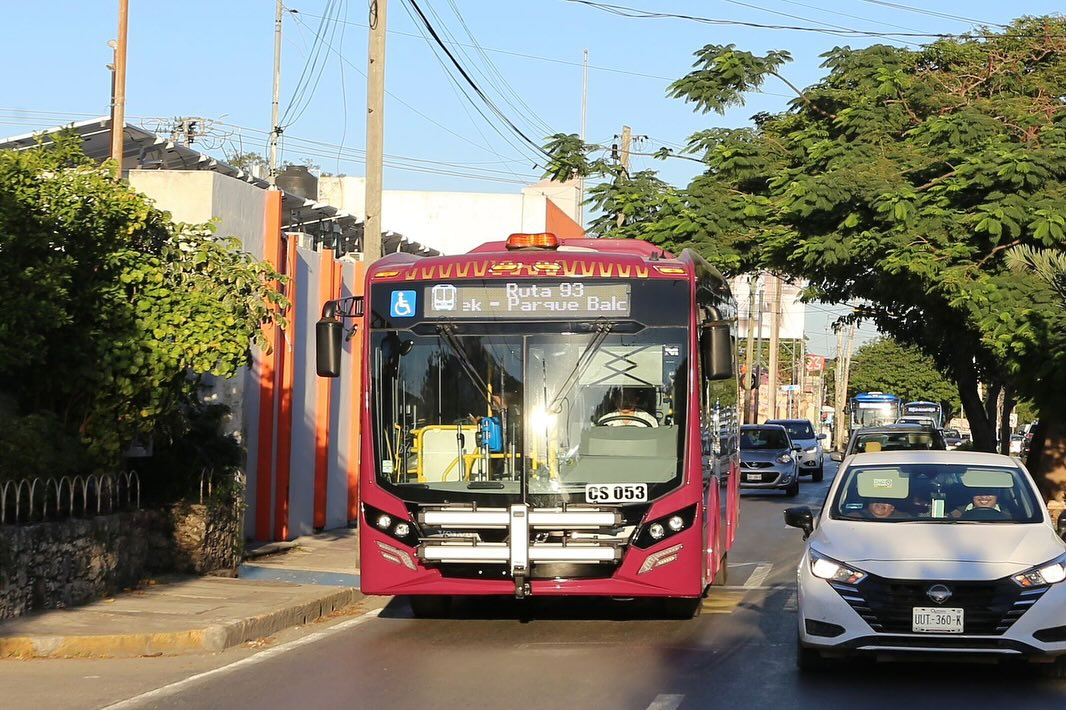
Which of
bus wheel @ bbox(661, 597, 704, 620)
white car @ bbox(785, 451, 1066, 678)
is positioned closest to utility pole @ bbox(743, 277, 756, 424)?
bus wheel @ bbox(661, 597, 704, 620)

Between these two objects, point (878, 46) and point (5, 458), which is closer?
point (5, 458)

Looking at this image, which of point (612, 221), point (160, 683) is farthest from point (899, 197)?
point (160, 683)

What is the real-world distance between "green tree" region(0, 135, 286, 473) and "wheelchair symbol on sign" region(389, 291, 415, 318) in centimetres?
216

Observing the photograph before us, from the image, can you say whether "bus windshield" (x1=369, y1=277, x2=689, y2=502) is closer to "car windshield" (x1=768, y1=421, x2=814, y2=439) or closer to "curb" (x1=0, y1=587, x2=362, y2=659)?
"curb" (x1=0, y1=587, x2=362, y2=659)

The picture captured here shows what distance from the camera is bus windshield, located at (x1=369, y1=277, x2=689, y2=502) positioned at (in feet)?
37.6

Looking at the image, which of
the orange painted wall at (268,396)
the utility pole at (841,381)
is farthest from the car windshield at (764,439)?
the utility pole at (841,381)

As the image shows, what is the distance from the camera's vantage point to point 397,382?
467 inches

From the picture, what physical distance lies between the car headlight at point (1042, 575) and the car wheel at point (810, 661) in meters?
1.41

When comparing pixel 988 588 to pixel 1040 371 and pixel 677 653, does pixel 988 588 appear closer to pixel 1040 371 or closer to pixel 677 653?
pixel 677 653

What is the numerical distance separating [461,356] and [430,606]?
2614 millimetres

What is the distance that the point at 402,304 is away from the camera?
11961 millimetres

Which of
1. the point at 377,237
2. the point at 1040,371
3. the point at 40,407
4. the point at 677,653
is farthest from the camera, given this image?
the point at 1040,371

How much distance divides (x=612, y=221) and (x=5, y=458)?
17082 mm

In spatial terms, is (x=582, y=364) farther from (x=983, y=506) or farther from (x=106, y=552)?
(x=106, y=552)
